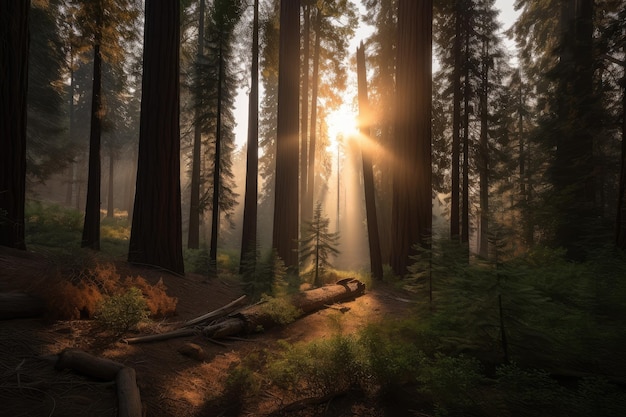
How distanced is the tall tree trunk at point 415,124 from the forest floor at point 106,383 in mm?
4525

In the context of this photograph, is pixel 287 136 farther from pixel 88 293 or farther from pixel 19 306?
pixel 19 306

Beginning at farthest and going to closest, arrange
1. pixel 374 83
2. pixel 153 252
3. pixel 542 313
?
pixel 374 83
pixel 153 252
pixel 542 313

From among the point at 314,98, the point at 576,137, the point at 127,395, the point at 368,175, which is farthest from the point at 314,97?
the point at 127,395

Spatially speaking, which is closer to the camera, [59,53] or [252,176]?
[252,176]

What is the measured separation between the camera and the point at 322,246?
9.75 meters

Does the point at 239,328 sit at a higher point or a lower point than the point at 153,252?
lower

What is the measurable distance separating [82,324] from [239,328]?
7.41ft

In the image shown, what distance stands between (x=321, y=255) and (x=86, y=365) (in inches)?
305

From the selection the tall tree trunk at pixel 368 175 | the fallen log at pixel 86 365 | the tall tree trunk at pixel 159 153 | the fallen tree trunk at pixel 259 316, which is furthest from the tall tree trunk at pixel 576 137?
the fallen log at pixel 86 365

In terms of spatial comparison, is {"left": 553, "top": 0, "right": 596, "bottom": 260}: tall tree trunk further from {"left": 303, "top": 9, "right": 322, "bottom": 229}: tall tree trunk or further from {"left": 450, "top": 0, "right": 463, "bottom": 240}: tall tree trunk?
{"left": 303, "top": 9, "right": 322, "bottom": 229}: tall tree trunk

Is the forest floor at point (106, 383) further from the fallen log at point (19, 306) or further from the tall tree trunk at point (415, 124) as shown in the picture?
the tall tree trunk at point (415, 124)

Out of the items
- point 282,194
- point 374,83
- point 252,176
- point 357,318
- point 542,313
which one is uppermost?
point 374,83

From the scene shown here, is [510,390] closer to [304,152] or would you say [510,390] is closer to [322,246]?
[322,246]

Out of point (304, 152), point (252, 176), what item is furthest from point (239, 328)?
point (304, 152)
